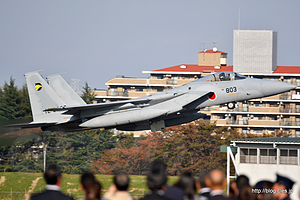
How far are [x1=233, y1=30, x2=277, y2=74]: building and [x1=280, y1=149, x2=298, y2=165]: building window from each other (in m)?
38.2

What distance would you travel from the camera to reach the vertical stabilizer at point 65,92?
2410cm

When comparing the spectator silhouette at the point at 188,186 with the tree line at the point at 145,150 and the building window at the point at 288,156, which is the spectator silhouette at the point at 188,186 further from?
the tree line at the point at 145,150

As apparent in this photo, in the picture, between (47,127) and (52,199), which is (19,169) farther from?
(52,199)

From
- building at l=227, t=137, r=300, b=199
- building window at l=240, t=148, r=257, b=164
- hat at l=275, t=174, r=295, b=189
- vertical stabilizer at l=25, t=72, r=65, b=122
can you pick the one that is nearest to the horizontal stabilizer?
building at l=227, t=137, r=300, b=199

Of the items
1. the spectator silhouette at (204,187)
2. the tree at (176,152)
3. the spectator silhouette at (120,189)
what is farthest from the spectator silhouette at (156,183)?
the tree at (176,152)

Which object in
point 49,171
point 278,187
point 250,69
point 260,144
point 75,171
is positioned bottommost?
point 75,171

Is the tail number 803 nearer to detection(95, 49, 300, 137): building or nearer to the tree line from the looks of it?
the tree line

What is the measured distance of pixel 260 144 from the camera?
25.1m

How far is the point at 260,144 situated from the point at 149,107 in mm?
9014

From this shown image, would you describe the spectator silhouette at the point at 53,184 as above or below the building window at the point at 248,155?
above

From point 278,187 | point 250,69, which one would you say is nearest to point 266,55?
point 250,69

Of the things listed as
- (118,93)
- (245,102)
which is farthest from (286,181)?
(118,93)

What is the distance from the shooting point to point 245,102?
2355 inches

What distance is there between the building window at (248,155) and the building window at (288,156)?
5.55ft
